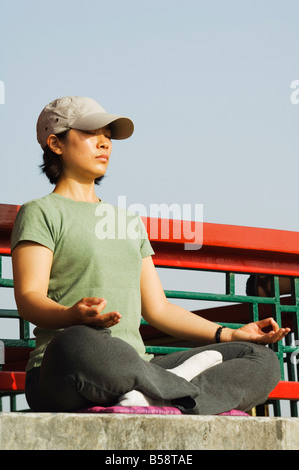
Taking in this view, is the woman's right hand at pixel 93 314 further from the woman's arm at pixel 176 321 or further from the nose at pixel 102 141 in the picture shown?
the nose at pixel 102 141

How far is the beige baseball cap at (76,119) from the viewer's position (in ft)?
9.34

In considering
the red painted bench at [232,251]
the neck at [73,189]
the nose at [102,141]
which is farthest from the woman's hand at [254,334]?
the nose at [102,141]

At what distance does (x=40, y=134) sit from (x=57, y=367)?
1083 millimetres

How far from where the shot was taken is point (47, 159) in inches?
117

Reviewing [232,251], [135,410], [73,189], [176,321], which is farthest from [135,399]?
[232,251]

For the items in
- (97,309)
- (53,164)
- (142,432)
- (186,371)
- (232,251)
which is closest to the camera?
(142,432)

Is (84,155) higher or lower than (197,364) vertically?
higher

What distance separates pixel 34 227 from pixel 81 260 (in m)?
0.21

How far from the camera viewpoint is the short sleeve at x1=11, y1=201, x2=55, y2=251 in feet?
8.54

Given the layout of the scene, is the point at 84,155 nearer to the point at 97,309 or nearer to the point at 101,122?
the point at 101,122

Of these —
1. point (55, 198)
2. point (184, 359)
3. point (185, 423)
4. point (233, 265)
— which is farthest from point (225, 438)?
point (233, 265)

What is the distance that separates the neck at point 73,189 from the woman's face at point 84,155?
1.0 inches

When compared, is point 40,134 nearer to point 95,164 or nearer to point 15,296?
point 95,164

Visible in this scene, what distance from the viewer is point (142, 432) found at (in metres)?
2.04
